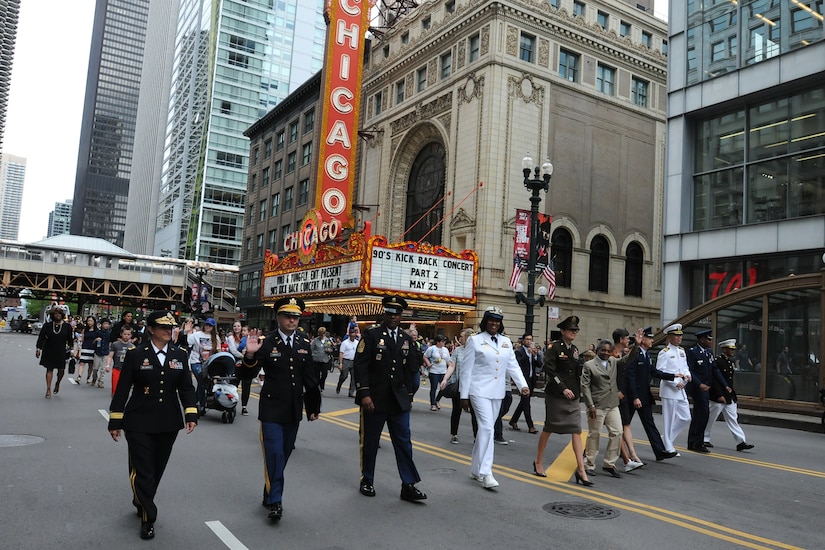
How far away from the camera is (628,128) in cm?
4072

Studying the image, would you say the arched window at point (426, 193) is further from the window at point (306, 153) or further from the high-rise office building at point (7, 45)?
the high-rise office building at point (7, 45)

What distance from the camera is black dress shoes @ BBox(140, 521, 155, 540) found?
5574 millimetres

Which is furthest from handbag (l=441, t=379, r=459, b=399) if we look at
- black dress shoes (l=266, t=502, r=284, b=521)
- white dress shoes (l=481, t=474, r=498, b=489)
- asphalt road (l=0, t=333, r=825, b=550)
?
black dress shoes (l=266, t=502, r=284, b=521)

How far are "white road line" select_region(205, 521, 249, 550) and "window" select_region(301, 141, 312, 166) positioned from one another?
166 feet

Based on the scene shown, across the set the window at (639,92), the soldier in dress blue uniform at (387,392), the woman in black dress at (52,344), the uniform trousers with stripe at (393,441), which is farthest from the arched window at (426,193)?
the uniform trousers with stripe at (393,441)

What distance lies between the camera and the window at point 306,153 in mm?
55353

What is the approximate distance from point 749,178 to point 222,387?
1995 cm

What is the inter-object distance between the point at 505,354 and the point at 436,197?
31947 mm

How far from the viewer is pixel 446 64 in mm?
39281

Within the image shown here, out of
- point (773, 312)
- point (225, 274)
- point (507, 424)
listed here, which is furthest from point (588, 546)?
point (225, 274)

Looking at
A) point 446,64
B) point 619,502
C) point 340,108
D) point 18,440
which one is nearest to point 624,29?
point 446,64

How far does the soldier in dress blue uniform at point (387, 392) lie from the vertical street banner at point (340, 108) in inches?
1302

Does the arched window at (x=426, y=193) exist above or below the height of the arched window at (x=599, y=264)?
above

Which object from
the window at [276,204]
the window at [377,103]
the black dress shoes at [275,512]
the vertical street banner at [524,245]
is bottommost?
the black dress shoes at [275,512]
